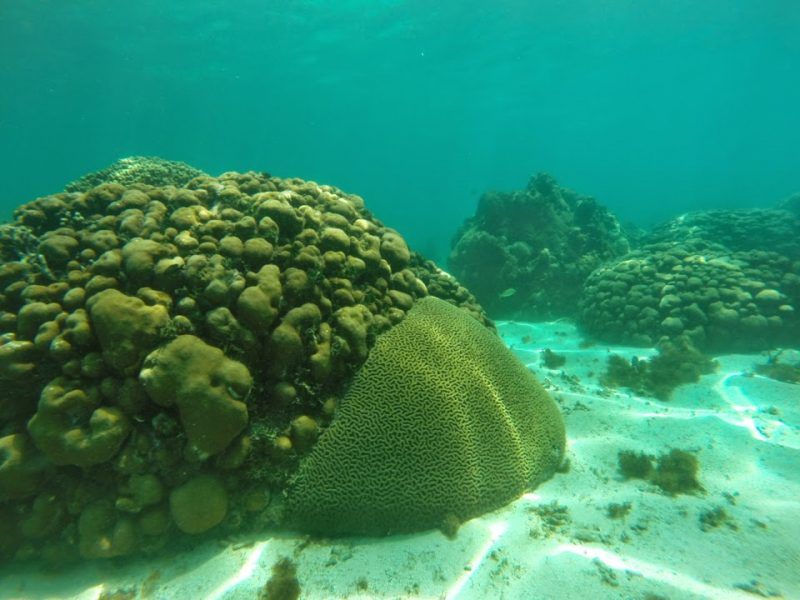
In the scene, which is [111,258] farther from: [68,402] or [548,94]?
[548,94]

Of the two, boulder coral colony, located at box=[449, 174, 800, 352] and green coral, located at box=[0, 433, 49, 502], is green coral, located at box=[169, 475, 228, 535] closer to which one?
green coral, located at box=[0, 433, 49, 502]

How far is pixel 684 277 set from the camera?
10.1 metres

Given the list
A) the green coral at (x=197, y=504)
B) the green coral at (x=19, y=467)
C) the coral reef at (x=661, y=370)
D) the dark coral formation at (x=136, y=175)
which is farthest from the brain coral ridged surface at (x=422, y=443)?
the dark coral formation at (x=136, y=175)

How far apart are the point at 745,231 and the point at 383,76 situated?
52.4 metres

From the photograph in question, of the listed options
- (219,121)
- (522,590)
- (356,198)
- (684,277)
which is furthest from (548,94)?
(522,590)

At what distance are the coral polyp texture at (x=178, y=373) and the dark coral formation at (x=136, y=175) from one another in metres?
4.20

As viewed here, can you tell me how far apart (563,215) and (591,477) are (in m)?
12.0

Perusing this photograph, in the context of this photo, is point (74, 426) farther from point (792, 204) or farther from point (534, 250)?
point (792, 204)

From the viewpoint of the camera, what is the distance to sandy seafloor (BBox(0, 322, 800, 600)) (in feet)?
12.0

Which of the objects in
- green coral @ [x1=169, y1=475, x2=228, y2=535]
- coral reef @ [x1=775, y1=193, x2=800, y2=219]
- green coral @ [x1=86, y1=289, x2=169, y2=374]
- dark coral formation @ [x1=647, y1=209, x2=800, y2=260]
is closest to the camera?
green coral @ [x1=86, y1=289, x2=169, y2=374]

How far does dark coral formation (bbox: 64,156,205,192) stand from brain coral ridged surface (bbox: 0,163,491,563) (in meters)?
4.52

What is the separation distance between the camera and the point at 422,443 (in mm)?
4523

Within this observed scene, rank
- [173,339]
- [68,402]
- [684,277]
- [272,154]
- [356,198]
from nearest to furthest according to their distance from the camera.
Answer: [68,402] < [173,339] < [356,198] < [684,277] < [272,154]

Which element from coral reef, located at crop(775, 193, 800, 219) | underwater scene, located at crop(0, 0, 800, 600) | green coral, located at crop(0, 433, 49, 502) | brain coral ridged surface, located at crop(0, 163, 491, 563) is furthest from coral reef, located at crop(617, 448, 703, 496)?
coral reef, located at crop(775, 193, 800, 219)
